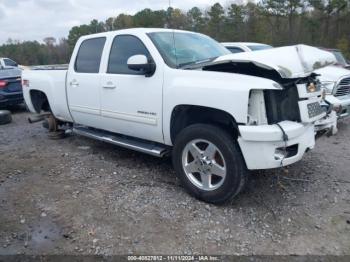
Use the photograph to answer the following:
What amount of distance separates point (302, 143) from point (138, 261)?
79.8 inches

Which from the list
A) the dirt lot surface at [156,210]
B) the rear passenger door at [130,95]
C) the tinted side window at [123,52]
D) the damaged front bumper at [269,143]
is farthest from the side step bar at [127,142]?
the damaged front bumper at [269,143]

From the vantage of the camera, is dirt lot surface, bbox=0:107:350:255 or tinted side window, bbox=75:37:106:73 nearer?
dirt lot surface, bbox=0:107:350:255

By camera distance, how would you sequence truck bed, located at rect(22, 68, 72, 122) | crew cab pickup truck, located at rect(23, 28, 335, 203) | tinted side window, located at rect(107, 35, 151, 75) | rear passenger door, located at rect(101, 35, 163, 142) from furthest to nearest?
truck bed, located at rect(22, 68, 72, 122) → tinted side window, located at rect(107, 35, 151, 75) → rear passenger door, located at rect(101, 35, 163, 142) → crew cab pickup truck, located at rect(23, 28, 335, 203)

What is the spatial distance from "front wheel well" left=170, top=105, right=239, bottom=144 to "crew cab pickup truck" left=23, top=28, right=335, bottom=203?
12 millimetres

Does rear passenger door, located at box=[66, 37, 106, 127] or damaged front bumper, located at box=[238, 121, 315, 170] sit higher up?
rear passenger door, located at box=[66, 37, 106, 127]

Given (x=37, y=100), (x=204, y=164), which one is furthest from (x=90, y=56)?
(x=204, y=164)

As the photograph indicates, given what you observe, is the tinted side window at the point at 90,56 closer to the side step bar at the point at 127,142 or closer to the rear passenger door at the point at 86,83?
the rear passenger door at the point at 86,83

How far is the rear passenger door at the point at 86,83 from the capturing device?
5.26 m

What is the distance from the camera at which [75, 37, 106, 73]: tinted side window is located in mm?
5289

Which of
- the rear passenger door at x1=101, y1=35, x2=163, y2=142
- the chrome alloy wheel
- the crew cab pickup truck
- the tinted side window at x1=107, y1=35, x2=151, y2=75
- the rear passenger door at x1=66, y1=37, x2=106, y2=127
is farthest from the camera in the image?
the rear passenger door at x1=66, y1=37, x2=106, y2=127

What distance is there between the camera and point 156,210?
3.89m

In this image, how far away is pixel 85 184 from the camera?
4.65 m

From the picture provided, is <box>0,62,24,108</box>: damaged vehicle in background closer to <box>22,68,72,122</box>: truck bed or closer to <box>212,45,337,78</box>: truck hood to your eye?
<box>22,68,72,122</box>: truck bed

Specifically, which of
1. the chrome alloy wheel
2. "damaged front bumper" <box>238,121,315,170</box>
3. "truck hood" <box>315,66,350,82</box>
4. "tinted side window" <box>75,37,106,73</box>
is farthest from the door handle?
"truck hood" <box>315,66,350,82</box>
